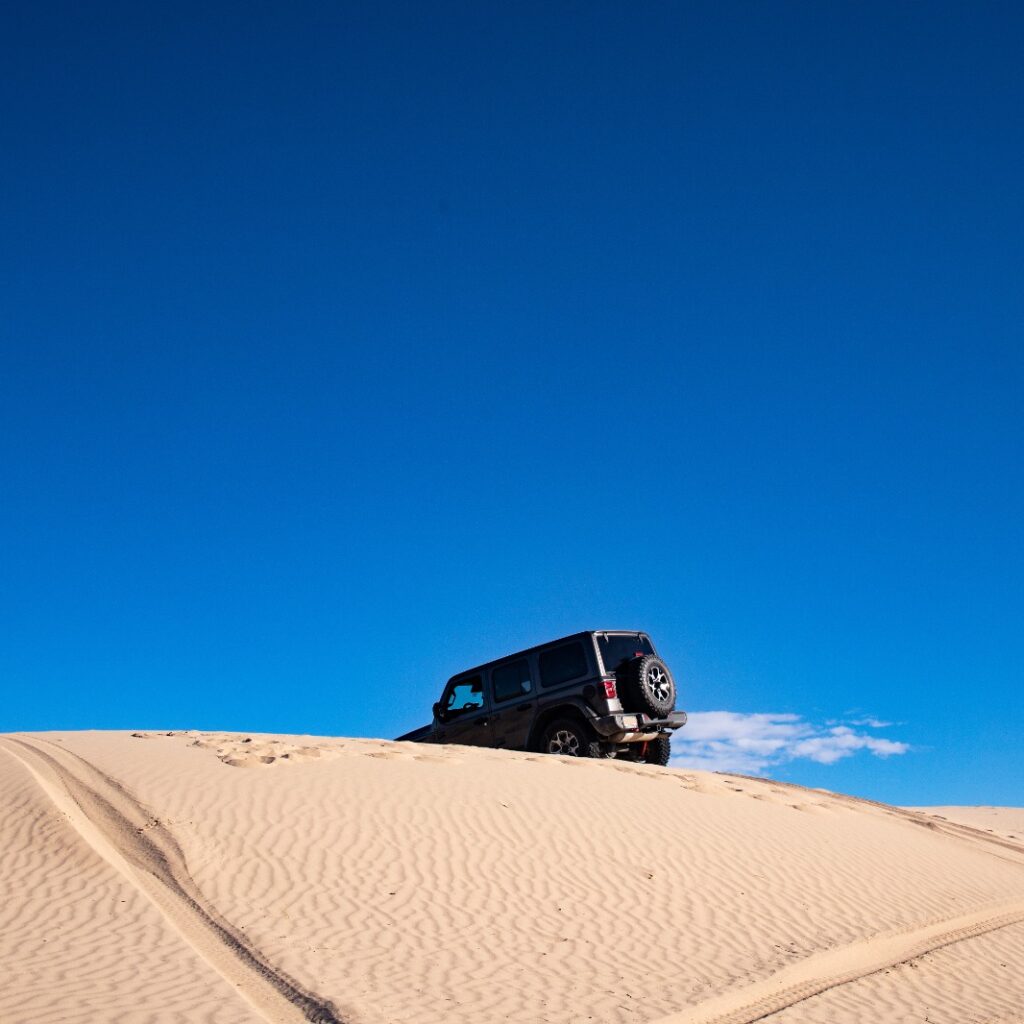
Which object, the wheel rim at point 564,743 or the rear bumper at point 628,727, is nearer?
the rear bumper at point 628,727

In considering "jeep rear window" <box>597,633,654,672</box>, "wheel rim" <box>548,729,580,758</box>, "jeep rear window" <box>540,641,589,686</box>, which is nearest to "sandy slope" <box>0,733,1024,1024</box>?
"wheel rim" <box>548,729,580,758</box>

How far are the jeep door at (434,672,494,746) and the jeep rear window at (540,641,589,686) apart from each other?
50.1 inches

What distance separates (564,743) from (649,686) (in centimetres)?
163

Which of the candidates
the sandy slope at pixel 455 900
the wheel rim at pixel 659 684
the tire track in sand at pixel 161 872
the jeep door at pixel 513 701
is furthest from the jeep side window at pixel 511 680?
the tire track in sand at pixel 161 872

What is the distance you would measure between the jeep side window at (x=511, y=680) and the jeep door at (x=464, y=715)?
286mm

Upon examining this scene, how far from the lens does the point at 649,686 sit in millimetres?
12531

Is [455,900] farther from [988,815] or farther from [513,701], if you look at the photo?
[988,815]

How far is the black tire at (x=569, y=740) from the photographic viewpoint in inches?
502

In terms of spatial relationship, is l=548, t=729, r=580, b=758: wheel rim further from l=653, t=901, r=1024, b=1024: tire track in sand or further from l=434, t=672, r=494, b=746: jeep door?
l=653, t=901, r=1024, b=1024: tire track in sand

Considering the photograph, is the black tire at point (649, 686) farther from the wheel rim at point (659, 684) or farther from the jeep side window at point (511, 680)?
the jeep side window at point (511, 680)

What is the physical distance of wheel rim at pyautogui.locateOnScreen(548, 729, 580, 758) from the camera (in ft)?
42.7

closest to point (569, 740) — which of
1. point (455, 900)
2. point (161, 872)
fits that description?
point (455, 900)

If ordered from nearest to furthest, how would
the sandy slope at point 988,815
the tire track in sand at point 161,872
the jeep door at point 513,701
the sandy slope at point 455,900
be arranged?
the tire track in sand at point 161,872 → the sandy slope at point 455,900 → the jeep door at point 513,701 → the sandy slope at point 988,815

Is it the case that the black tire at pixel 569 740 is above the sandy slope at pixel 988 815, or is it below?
below
